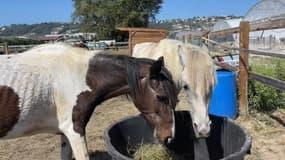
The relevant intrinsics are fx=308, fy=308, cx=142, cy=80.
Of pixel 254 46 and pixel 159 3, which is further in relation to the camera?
pixel 159 3

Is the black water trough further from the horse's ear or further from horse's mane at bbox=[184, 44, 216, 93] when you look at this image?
the horse's ear

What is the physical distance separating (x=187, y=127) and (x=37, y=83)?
1.29 m

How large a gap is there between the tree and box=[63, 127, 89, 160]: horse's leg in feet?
98.8

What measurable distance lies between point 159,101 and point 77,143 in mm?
637

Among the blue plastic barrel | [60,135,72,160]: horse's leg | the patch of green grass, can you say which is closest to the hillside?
the patch of green grass

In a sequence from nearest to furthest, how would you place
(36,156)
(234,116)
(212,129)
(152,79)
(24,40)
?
(152,79) < (212,129) < (36,156) < (234,116) < (24,40)

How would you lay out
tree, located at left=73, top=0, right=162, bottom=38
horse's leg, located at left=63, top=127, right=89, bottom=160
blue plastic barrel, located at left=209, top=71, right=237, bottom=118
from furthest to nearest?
tree, located at left=73, top=0, right=162, bottom=38 → blue plastic barrel, located at left=209, top=71, right=237, bottom=118 → horse's leg, located at left=63, top=127, right=89, bottom=160

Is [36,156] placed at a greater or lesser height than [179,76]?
lesser

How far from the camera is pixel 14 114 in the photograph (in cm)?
203

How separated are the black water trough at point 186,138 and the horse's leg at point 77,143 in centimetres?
23

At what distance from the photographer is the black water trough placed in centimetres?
236

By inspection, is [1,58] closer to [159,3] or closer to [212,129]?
[212,129]

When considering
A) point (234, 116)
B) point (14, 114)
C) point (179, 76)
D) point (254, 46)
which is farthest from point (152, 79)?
point (254, 46)

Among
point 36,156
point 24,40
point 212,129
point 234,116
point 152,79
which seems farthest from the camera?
point 24,40
